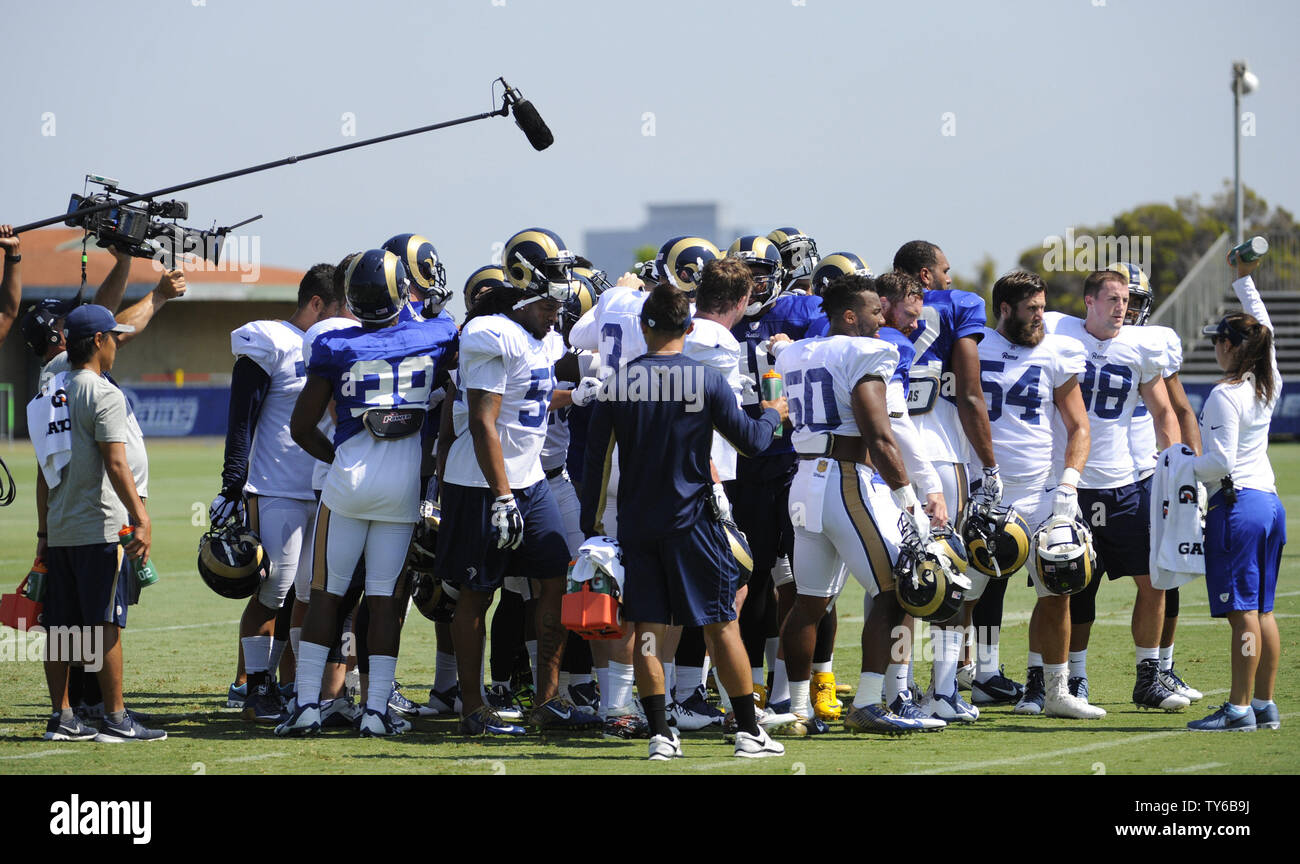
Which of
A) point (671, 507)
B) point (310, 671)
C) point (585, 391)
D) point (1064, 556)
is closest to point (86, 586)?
point (310, 671)

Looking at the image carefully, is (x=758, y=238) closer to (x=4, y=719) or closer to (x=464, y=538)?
(x=464, y=538)

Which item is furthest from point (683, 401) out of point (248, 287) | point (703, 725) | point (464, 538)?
point (248, 287)

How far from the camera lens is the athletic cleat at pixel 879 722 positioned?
288 inches

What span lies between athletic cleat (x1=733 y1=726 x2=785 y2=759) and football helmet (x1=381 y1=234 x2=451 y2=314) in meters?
2.92

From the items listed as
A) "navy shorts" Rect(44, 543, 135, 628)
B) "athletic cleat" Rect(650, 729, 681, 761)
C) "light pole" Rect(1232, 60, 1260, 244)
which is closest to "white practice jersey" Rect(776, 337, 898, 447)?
"athletic cleat" Rect(650, 729, 681, 761)

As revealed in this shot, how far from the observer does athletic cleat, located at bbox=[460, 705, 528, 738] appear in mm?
7344

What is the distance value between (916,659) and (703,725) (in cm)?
271

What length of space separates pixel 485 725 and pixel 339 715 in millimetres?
783

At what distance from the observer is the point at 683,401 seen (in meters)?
6.60

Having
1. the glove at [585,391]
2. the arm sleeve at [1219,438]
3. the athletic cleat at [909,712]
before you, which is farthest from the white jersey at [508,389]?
the arm sleeve at [1219,438]

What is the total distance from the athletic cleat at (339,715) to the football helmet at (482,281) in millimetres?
2252

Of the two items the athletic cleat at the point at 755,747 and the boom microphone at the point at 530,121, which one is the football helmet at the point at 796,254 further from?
the athletic cleat at the point at 755,747

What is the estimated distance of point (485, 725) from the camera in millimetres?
7371

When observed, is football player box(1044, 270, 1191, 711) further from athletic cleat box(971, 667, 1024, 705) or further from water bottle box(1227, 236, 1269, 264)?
water bottle box(1227, 236, 1269, 264)
